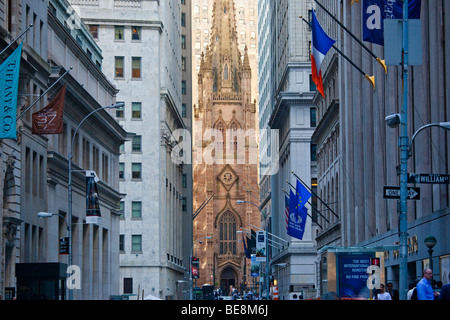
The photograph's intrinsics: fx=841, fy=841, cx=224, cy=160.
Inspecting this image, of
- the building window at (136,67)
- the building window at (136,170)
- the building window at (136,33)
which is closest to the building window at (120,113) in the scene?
the building window at (136,67)

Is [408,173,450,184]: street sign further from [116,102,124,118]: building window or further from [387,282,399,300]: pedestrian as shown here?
[116,102,124,118]: building window

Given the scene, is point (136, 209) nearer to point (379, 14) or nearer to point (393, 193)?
point (379, 14)

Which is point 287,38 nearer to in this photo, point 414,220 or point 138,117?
point 138,117

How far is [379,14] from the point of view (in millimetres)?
29547

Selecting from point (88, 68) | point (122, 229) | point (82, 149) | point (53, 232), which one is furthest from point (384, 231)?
point (122, 229)

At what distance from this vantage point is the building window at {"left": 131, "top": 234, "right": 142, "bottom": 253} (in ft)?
284

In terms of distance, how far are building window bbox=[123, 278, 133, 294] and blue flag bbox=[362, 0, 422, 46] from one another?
60578 mm

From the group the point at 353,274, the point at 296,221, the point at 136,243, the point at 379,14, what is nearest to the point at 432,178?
the point at 353,274

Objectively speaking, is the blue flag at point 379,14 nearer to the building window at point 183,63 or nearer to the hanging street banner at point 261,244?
the hanging street banner at point 261,244

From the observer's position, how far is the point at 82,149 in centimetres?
5853

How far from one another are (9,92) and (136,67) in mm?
59074

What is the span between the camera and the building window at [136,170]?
288 ft

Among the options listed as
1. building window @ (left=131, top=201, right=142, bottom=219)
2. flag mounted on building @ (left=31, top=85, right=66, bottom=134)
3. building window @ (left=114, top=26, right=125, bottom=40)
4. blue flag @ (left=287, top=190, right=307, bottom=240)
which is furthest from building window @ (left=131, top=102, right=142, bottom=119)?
flag mounted on building @ (left=31, top=85, right=66, bottom=134)
